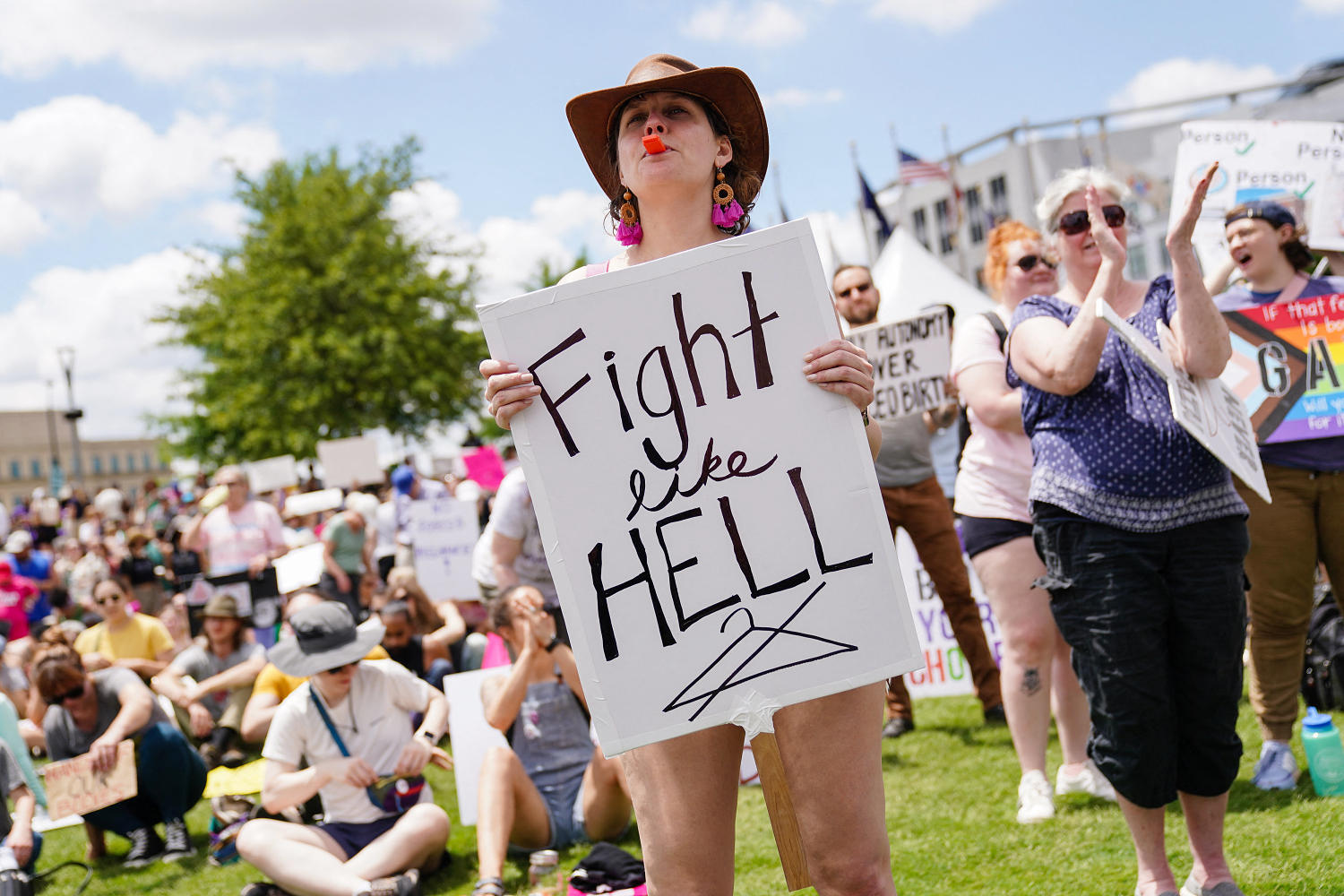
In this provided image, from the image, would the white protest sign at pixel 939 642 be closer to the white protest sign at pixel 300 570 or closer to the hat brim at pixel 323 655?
the hat brim at pixel 323 655

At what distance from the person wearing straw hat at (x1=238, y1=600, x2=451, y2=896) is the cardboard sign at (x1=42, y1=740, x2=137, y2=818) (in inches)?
44.6

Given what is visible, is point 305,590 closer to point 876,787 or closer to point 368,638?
point 368,638

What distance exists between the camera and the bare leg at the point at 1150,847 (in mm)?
2965

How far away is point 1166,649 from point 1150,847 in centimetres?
52

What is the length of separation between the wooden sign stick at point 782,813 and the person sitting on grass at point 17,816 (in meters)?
4.23

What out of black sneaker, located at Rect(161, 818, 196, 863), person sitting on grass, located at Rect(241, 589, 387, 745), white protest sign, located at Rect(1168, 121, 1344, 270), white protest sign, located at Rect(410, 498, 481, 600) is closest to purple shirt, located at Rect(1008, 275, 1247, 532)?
white protest sign, located at Rect(1168, 121, 1344, 270)

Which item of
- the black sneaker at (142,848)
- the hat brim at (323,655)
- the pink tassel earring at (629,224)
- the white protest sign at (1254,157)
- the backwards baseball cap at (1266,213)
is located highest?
the white protest sign at (1254,157)

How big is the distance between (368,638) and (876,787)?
3.69 meters

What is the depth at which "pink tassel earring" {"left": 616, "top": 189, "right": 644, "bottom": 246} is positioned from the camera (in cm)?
232

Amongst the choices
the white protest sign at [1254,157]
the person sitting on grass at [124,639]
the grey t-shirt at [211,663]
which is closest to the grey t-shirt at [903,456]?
the white protest sign at [1254,157]

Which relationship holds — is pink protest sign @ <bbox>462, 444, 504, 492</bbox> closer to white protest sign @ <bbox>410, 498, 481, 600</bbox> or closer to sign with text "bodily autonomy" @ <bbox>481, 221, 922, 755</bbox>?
white protest sign @ <bbox>410, 498, 481, 600</bbox>

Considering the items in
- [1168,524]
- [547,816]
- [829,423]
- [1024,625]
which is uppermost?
[829,423]

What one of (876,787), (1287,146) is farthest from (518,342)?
Answer: (1287,146)

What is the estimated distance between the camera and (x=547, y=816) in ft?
16.6
